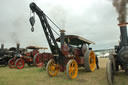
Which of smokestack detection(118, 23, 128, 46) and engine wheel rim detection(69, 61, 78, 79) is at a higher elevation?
smokestack detection(118, 23, 128, 46)

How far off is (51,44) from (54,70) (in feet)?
4.02

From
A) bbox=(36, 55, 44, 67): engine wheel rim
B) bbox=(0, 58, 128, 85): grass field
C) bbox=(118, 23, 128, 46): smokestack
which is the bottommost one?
bbox=(0, 58, 128, 85): grass field

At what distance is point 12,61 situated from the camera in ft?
33.7

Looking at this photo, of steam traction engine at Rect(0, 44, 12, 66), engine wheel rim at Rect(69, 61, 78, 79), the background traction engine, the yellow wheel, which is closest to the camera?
the yellow wheel

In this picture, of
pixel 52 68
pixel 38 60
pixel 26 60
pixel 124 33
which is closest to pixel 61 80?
pixel 52 68

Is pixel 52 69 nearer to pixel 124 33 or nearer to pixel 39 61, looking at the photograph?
pixel 124 33

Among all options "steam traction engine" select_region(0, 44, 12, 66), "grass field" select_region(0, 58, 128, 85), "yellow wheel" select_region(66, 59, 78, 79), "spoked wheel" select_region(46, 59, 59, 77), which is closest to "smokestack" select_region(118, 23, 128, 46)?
"grass field" select_region(0, 58, 128, 85)

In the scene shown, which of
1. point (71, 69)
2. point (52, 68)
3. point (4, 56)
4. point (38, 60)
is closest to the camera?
point (71, 69)

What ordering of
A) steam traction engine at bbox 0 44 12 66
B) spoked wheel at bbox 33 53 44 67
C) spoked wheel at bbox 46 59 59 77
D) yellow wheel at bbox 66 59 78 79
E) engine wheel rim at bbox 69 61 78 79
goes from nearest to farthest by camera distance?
yellow wheel at bbox 66 59 78 79 → engine wheel rim at bbox 69 61 78 79 → spoked wheel at bbox 46 59 59 77 → spoked wheel at bbox 33 53 44 67 → steam traction engine at bbox 0 44 12 66

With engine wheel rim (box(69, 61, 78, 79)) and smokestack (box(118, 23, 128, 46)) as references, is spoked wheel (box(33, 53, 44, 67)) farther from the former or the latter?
smokestack (box(118, 23, 128, 46))

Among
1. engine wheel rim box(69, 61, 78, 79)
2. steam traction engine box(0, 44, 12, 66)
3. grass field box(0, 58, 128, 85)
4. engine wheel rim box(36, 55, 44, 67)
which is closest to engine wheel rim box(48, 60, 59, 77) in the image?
grass field box(0, 58, 128, 85)

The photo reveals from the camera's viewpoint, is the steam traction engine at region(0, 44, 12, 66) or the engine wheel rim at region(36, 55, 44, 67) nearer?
the engine wheel rim at region(36, 55, 44, 67)

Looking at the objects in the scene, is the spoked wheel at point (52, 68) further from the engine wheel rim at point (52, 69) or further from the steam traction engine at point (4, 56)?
the steam traction engine at point (4, 56)

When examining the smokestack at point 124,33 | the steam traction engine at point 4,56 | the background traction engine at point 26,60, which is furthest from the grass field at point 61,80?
the steam traction engine at point 4,56
